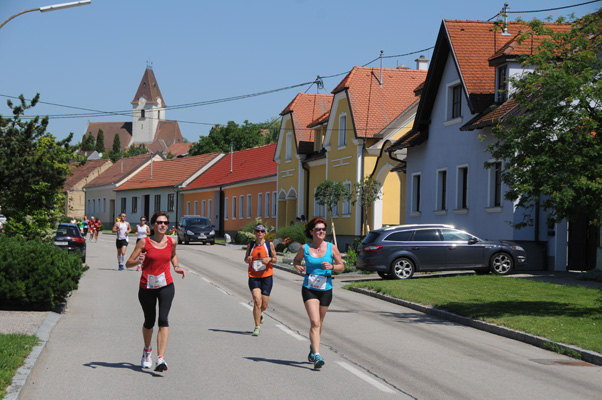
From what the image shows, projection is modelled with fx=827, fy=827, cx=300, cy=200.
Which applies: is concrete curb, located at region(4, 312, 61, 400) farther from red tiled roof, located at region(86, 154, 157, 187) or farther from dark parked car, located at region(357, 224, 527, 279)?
red tiled roof, located at region(86, 154, 157, 187)

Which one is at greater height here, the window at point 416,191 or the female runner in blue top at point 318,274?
the window at point 416,191

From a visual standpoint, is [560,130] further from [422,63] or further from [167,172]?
[167,172]

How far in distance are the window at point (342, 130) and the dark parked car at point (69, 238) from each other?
17.1 metres

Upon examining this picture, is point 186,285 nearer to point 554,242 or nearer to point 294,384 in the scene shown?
point 554,242

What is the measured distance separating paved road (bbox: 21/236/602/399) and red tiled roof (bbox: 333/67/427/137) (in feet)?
79.3

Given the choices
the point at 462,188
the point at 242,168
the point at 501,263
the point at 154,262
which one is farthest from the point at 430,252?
the point at 242,168

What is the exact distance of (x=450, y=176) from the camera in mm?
30641

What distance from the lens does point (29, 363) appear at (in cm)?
927

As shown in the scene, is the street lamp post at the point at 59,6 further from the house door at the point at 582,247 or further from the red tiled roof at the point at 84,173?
the red tiled roof at the point at 84,173

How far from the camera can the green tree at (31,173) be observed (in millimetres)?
23578

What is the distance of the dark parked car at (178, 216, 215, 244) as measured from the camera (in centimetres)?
5259

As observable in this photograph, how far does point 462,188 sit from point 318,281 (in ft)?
68.6

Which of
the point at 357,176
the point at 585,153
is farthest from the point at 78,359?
the point at 357,176

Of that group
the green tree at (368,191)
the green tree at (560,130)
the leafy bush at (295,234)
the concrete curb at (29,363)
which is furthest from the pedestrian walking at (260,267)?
the leafy bush at (295,234)
